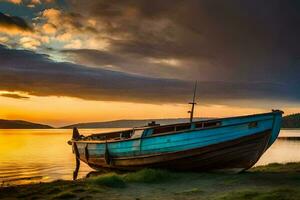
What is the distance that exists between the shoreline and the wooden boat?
197cm

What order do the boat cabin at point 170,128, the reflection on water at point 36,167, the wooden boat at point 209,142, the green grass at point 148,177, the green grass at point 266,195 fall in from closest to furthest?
the green grass at point 266,195
the green grass at point 148,177
the wooden boat at point 209,142
the boat cabin at point 170,128
the reflection on water at point 36,167

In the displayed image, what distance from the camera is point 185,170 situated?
22.2m

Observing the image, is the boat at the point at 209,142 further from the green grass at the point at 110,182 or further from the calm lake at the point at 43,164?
the calm lake at the point at 43,164

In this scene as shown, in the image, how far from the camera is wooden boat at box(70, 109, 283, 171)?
2083 centimetres

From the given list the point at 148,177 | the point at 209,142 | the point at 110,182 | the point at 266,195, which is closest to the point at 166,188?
the point at 110,182

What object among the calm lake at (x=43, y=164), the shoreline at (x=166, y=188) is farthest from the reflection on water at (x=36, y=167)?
the shoreline at (x=166, y=188)

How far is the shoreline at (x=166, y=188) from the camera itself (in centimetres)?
1354

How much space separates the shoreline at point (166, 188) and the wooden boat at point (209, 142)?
197cm

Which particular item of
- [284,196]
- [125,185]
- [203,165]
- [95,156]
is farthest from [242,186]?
[95,156]

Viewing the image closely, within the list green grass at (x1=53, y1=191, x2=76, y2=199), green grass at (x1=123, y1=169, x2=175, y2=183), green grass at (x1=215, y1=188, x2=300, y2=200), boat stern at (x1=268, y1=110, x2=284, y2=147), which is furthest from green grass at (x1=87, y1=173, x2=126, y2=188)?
boat stern at (x1=268, y1=110, x2=284, y2=147)

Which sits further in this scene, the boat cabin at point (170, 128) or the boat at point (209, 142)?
the boat cabin at point (170, 128)

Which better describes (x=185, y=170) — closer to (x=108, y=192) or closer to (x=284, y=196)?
(x=108, y=192)

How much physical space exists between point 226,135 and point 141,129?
15.7 ft

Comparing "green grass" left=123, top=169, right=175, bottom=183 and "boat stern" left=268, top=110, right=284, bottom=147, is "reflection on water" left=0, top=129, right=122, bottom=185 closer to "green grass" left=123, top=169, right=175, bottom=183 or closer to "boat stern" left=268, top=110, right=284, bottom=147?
"green grass" left=123, top=169, right=175, bottom=183
